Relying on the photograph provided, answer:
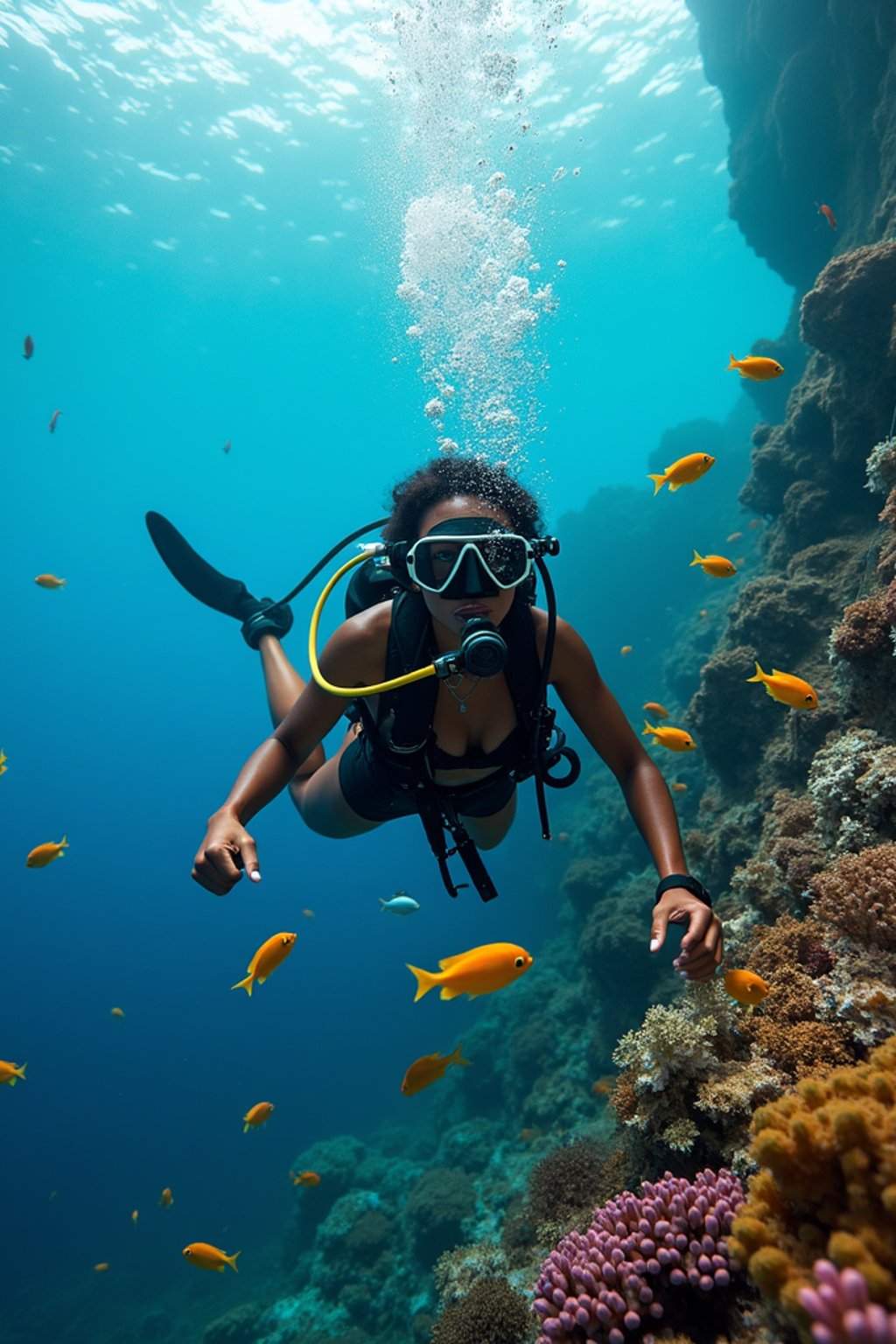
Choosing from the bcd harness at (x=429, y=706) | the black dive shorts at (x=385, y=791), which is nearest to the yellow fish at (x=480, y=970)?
the bcd harness at (x=429, y=706)

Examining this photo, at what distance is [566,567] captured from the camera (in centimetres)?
4362

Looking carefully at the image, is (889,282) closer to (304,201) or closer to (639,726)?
(639,726)

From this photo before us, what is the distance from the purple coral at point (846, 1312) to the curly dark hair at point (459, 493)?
313 centimetres

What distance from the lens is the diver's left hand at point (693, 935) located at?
213 cm

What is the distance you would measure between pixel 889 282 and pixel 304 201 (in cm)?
2945

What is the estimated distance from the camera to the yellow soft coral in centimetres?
130

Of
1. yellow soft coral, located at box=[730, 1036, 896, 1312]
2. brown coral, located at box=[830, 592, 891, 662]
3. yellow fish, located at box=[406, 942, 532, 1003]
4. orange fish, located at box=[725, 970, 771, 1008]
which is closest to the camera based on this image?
yellow soft coral, located at box=[730, 1036, 896, 1312]

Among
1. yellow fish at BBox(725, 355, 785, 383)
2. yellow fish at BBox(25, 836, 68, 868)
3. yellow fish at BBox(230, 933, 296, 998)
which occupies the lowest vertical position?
yellow fish at BBox(230, 933, 296, 998)

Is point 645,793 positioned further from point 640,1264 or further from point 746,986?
point 640,1264

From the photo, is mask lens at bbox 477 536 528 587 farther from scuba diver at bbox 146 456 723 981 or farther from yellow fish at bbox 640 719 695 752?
yellow fish at bbox 640 719 695 752

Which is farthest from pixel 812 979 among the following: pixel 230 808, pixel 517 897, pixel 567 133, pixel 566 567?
pixel 566 567

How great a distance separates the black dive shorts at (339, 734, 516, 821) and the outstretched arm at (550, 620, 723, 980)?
70cm

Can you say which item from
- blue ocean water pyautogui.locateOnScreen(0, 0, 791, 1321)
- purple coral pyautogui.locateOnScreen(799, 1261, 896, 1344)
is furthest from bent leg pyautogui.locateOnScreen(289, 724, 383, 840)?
blue ocean water pyautogui.locateOnScreen(0, 0, 791, 1321)

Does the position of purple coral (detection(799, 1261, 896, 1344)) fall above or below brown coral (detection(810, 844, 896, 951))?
below
